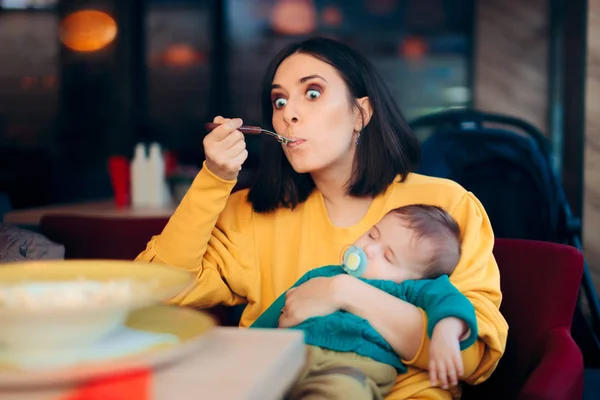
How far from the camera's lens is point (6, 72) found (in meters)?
5.12

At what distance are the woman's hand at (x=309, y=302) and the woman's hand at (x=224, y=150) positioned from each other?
298mm

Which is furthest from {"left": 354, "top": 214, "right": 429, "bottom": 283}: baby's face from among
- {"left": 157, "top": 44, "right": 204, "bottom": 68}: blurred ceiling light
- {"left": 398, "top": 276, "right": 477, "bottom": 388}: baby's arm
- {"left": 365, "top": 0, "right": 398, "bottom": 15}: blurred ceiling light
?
{"left": 365, "top": 0, "right": 398, "bottom": 15}: blurred ceiling light

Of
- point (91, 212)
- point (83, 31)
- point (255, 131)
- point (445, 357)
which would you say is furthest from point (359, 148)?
point (83, 31)

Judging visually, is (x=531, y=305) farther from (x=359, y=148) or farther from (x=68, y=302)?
(x=68, y=302)

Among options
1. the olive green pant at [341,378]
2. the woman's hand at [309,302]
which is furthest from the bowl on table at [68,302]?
the woman's hand at [309,302]

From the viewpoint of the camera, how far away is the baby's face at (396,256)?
1461mm

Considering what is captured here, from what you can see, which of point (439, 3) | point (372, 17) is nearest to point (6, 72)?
point (372, 17)

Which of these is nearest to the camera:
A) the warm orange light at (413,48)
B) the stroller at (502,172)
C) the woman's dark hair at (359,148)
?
the woman's dark hair at (359,148)

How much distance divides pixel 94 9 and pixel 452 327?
4.75m

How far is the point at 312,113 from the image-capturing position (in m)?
1.63

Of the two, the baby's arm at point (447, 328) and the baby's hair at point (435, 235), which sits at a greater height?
the baby's hair at point (435, 235)

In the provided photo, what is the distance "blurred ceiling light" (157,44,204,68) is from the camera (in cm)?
595

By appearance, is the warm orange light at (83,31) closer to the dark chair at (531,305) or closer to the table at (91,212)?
the table at (91,212)

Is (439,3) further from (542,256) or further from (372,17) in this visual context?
(542,256)
